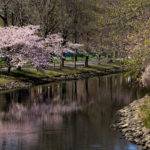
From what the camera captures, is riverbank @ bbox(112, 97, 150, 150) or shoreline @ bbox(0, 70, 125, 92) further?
shoreline @ bbox(0, 70, 125, 92)

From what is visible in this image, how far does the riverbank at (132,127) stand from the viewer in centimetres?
2067

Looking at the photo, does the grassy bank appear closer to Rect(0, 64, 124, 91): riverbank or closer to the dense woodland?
Rect(0, 64, 124, 91): riverbank

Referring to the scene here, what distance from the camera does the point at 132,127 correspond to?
23.7 meters

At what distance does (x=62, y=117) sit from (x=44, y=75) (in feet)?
89.0

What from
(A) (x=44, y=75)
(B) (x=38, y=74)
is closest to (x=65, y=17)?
(A) (x=44, y=75)

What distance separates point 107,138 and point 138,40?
22.9 ft

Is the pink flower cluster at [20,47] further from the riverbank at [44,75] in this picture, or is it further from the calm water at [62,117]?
the calm water at [62,117]

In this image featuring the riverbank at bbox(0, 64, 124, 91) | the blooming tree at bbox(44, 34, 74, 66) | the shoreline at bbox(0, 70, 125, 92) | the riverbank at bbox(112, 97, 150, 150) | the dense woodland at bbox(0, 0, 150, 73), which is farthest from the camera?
the blooming tree at bbox(44, 34, 74, 66)

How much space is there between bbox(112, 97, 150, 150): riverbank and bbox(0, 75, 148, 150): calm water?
526 mm

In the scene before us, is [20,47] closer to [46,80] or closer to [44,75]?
[46,80]

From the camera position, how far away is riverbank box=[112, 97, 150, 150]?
2067cm

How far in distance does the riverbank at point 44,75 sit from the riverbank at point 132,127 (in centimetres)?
2076

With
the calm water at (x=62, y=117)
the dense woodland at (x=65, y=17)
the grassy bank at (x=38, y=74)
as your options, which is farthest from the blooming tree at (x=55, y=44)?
the calm water at (x=62, y=117)

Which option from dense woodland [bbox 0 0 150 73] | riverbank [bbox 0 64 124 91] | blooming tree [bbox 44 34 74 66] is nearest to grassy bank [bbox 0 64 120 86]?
riverbank [bbox 0 64 124 91]
